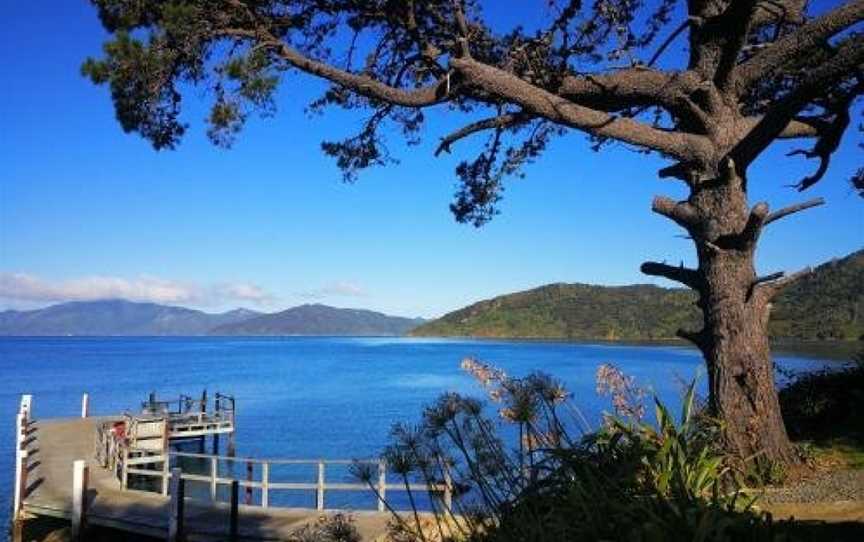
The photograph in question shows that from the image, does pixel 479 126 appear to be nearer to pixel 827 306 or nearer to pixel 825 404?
pixel 825 404

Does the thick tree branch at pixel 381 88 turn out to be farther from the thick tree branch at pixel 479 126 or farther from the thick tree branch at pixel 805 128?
the thick tree branch at pixel 805 128

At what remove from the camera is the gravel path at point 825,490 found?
7.38 metres

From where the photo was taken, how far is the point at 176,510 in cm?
1591

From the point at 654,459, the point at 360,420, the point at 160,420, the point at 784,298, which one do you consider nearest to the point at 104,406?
the point at 360,420

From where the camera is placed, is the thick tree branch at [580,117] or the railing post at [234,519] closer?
the thick tree branch at [580,117]

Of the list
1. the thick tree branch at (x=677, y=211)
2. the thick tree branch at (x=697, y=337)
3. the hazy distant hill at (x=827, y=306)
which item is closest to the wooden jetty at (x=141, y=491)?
the thick tree branch at (x=697, y=337)

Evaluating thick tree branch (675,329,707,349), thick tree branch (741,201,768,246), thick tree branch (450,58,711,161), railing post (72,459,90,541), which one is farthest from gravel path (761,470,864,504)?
railing post (72,459,90,541)

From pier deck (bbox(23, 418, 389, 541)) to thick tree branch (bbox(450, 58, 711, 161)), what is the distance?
7166 millimetres

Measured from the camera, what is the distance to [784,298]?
182m

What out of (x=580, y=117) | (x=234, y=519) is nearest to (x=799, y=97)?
(x=580, y=117)

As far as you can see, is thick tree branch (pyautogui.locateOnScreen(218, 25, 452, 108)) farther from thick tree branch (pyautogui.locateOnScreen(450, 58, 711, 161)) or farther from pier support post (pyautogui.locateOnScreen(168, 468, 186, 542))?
pier support post (pyautogui.locateOnScreen(168, 468, 186, 542))

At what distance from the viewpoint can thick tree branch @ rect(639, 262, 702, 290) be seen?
9438 millimetres

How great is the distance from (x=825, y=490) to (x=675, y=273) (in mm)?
2978

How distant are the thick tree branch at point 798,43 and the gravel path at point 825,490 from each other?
4.36 m
